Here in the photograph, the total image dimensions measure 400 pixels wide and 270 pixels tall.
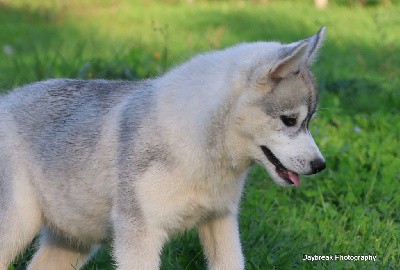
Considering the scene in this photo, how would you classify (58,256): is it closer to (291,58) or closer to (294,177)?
(294,177)

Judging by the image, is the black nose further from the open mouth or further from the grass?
the grass

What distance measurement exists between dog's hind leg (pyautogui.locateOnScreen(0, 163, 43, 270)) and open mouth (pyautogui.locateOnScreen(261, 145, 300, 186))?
4.41 ft

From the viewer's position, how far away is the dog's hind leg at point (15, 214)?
465cm

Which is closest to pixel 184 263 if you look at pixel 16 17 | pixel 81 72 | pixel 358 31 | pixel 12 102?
pixel 12 102

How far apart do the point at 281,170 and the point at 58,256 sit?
155 centimetres

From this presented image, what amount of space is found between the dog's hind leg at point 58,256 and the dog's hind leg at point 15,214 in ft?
1.01

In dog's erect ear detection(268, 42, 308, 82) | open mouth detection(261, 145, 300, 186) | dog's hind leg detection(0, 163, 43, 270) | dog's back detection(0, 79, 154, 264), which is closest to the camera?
dog's erect ear detection(268, 42, 308, 82)

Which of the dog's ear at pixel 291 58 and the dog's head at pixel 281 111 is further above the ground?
the dog's ear at pixel 291 58

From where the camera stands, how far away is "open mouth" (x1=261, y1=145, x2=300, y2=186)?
4.15 meters

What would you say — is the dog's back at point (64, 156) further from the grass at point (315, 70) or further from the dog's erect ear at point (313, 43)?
the dog's erect ear at point (313, 43)

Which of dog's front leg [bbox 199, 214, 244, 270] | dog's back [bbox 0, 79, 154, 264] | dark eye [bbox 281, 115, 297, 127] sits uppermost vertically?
dark eye [bbox 281, 115, 297, 127]

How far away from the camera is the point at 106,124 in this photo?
4.56 metres

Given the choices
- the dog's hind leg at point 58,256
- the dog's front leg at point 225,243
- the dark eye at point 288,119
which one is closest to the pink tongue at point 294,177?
the dark eye at point 288,119

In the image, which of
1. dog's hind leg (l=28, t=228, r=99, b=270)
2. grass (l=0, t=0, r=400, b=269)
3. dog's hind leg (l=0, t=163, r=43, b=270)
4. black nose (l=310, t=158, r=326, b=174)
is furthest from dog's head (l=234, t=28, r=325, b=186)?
dog's hind leg (l=28, t=228, r=99, b=270)
